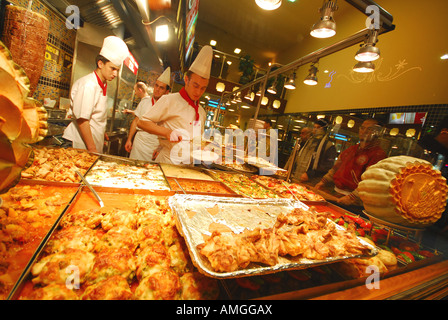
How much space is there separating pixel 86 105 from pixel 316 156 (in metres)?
5.44

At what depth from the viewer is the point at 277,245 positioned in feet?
3.55

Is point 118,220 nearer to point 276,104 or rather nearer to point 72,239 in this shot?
point 72,239

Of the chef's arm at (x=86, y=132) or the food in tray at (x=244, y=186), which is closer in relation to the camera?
the food in tray at (x=244, y=186)

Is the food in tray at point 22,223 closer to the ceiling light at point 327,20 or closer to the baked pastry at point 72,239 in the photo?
the baked pastry at point 72,239

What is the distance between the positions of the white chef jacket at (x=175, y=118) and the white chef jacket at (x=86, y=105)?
793mm

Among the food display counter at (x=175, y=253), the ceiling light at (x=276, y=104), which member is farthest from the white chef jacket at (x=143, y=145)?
the ceiling light at (x=276, y=104)

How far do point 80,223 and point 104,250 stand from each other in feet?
1.06

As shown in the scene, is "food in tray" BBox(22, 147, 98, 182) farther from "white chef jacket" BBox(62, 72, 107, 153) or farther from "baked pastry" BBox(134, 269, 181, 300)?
"baked pastry" BBox(134, 269, 181, 300)

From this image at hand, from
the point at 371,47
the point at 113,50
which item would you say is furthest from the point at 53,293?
the point at 113,50

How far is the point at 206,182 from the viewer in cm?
294

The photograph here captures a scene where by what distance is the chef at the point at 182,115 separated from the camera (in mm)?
3229

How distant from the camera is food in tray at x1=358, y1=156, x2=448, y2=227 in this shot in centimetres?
142
